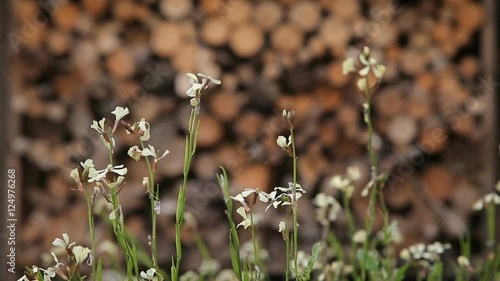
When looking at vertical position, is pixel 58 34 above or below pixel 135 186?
above

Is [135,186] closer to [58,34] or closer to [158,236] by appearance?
[158,236]

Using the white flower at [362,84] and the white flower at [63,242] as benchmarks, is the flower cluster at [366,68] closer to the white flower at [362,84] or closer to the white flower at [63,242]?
the white flower at [362,84]

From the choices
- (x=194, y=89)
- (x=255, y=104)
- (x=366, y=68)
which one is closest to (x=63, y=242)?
(x=194, y=89)

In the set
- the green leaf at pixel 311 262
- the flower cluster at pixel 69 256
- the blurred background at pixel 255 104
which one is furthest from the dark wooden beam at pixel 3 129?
the green leaf at pixel 311 262

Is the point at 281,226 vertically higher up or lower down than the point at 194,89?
lower down

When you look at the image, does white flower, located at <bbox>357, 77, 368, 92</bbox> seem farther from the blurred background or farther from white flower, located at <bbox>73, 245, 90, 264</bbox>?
the blurred background

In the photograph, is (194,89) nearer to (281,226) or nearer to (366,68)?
(281,226)

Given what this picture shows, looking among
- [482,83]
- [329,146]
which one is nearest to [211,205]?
[329,146]

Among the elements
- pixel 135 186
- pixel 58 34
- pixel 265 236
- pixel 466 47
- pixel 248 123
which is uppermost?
pixel 58 34
